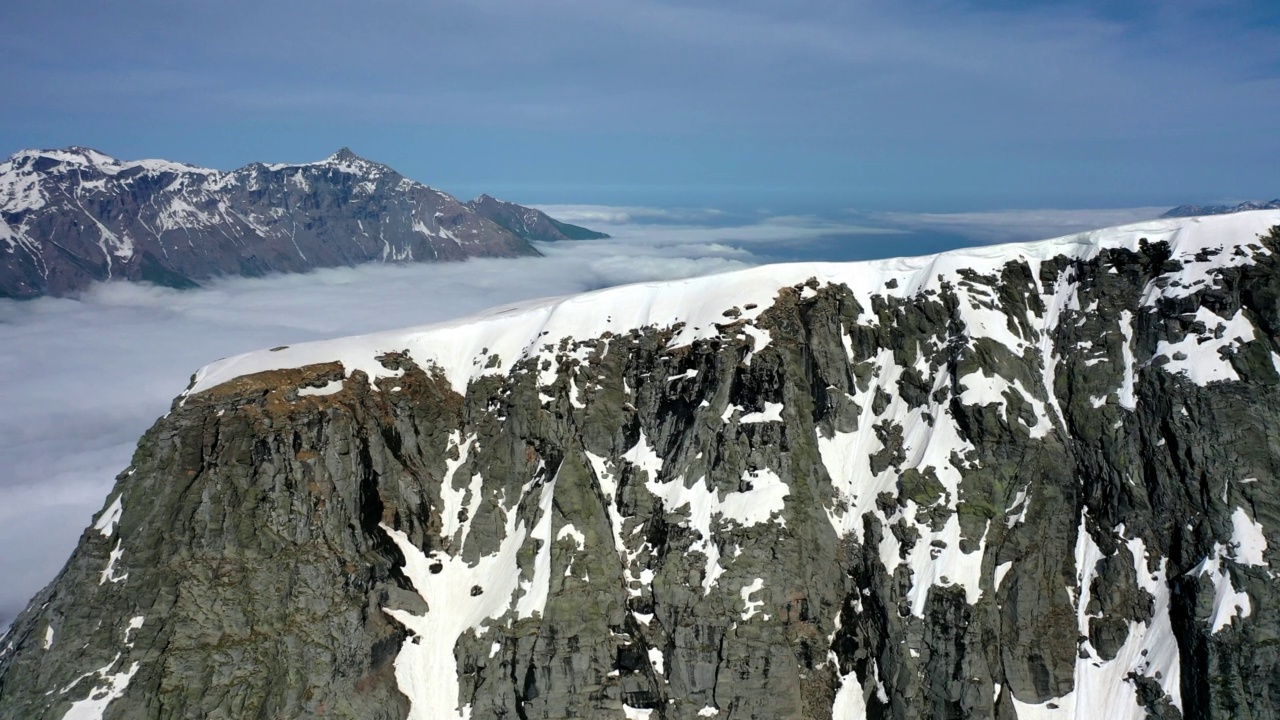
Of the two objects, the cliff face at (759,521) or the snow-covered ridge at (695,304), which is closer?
the cliff face at (759,521)

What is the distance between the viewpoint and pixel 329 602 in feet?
348

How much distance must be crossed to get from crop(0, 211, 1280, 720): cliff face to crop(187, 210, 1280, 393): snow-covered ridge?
30.5 inches

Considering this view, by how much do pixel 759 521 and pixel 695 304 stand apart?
34.9 meters

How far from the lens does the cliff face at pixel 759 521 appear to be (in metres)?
98.2

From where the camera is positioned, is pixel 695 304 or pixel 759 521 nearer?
pixel 759 521

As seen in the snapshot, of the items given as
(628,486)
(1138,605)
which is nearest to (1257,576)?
(1138,605)

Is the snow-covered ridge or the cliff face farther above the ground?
the snow-covered ridge

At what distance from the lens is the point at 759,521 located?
107 metres

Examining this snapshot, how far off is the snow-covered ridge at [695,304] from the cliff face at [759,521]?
2.54ft

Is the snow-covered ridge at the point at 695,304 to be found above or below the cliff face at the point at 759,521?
above

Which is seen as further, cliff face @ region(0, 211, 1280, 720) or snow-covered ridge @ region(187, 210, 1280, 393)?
snow-covered ridge @ region(187, 210, 1280, 393)

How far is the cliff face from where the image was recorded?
322ft

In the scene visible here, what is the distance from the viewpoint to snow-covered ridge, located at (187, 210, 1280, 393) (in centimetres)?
11419

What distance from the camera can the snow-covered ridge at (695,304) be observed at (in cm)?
11419
